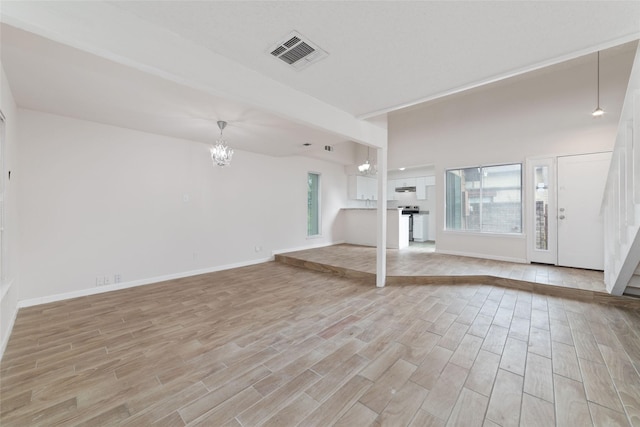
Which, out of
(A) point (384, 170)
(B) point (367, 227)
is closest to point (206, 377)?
(A) point (384, 170)

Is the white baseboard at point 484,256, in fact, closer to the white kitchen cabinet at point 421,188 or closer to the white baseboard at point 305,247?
the white kitchen cabinet at point 421,188

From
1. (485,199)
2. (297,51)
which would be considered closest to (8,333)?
(297,51)

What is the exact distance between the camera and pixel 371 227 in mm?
7293

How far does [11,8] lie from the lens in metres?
1.32

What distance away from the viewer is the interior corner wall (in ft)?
10.8

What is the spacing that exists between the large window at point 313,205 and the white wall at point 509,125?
2258mm

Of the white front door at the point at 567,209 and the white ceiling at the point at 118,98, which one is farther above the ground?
the white ceiling at the point at 118,98

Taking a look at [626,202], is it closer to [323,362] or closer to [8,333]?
[323,362]

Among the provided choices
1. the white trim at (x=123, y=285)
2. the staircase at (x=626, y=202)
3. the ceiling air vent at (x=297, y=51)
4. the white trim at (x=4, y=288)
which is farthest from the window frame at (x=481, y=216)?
the white trim at (x=4, y=288)

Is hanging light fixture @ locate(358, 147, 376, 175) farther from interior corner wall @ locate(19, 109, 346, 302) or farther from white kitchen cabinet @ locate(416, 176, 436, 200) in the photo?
interior corner wall @ locate(19, 109, 346, 302)

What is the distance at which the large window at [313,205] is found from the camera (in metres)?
7.12

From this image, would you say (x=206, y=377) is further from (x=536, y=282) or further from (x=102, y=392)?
(x=536, y=282)

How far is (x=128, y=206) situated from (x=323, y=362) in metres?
3.99

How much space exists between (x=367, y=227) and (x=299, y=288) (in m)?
3.99
